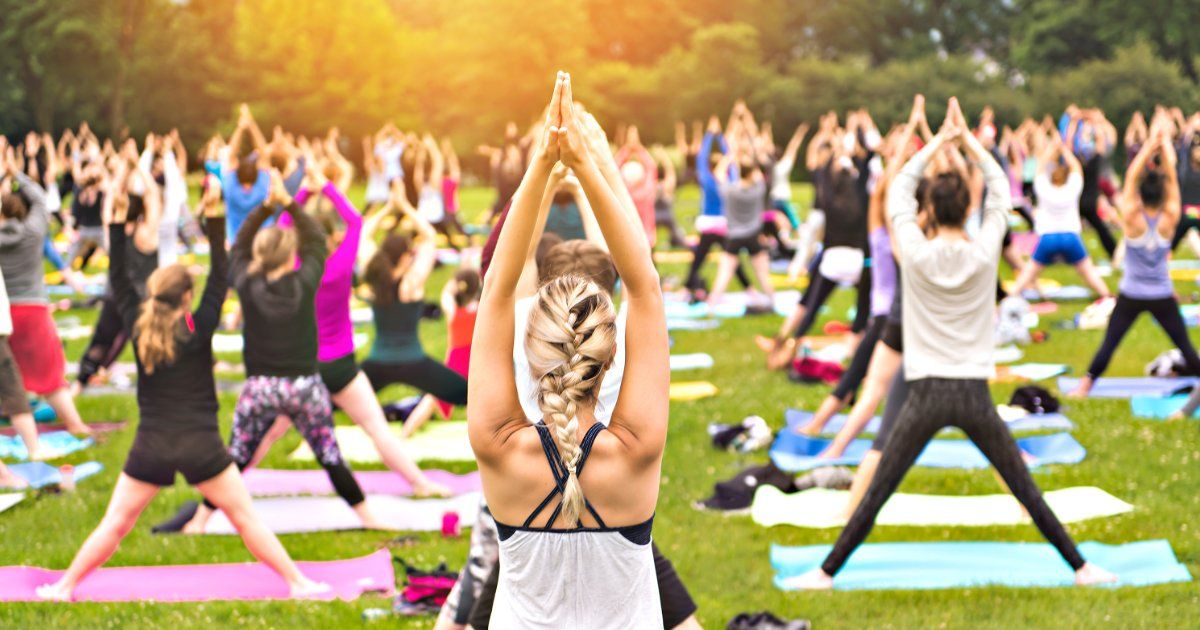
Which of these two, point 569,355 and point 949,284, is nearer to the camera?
point 569,355

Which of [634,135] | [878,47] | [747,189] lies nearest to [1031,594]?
[747,189]

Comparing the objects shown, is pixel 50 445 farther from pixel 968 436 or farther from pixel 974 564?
pixel 968 436

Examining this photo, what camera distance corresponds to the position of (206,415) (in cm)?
606

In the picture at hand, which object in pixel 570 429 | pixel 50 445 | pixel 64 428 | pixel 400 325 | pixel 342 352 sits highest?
pixel 570 429

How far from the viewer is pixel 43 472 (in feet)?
28.6

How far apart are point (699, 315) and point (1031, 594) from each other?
9574mm

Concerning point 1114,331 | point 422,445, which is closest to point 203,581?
point 422,445

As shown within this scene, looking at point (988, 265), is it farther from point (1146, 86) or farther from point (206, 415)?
point (1146, 86)

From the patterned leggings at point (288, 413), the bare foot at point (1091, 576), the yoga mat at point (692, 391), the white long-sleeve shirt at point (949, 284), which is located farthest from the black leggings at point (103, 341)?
the bare foot at point (1091, 576)

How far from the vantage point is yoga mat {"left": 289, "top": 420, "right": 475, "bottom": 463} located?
9.20m

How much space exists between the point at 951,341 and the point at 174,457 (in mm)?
3810

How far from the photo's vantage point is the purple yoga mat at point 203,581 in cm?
634

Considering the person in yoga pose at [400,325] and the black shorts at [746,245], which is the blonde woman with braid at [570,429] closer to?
the person in yoga pose at [400,325]

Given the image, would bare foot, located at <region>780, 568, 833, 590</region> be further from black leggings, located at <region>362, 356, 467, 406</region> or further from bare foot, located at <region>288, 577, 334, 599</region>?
black leggings, located at <region>362, 356, 467, 406</region>
